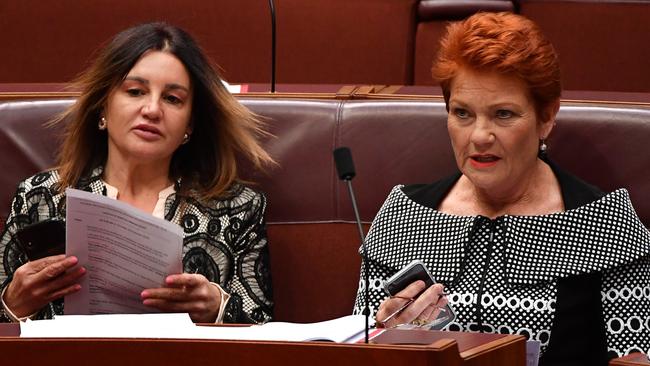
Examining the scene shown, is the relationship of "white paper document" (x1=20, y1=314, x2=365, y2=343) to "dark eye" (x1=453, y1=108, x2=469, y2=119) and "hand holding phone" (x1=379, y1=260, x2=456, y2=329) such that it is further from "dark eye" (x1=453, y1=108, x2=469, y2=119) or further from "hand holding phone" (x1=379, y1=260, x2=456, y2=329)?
"dark eye" (x1=453, y1=108, x2=469, y2=119)

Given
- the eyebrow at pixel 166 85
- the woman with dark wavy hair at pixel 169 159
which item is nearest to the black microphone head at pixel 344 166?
the woman with dark wavy hair at pixel 169 159

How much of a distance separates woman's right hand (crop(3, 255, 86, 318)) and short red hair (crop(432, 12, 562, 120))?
2.26 ft

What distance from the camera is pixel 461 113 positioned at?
1938 millimetres

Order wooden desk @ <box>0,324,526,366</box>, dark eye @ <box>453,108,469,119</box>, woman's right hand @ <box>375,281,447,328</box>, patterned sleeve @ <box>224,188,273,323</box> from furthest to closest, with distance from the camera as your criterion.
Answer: patterned sleeve @ <box>224,188,273,323</box>
dark eye @ <box>453,108,469,119</box>
woman's right hand @ <box>375,281,447,328</box>
wooden desk @ <box>0,324,526,366</box>

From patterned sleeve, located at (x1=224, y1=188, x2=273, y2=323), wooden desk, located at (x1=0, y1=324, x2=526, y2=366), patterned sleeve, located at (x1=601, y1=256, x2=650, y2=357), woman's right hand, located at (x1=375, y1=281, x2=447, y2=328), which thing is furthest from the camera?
patterned sleeve, located at (x1=224, y1=188, x2=273, y2=323)

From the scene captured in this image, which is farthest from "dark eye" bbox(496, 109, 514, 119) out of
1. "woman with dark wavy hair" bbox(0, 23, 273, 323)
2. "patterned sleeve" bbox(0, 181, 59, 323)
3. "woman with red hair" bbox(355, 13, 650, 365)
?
"patterned sleeve" bbox(0, 181, 59, 323)

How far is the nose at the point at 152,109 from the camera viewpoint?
6.75 feet

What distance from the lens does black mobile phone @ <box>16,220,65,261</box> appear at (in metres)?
1.85

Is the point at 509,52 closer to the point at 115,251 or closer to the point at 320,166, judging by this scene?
the point at 320,166

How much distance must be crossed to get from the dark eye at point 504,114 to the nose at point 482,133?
0.07 ft

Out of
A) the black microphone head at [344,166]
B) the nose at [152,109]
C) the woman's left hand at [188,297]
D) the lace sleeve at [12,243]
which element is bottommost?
the woman's left hand at [188,297]

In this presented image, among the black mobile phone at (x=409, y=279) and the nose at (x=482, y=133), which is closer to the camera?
the black mobile phone at (x=409, y=279)

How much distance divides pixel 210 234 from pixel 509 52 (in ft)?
2.03

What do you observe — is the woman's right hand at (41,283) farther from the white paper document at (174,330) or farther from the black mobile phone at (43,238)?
the white paper document at (174,330)
